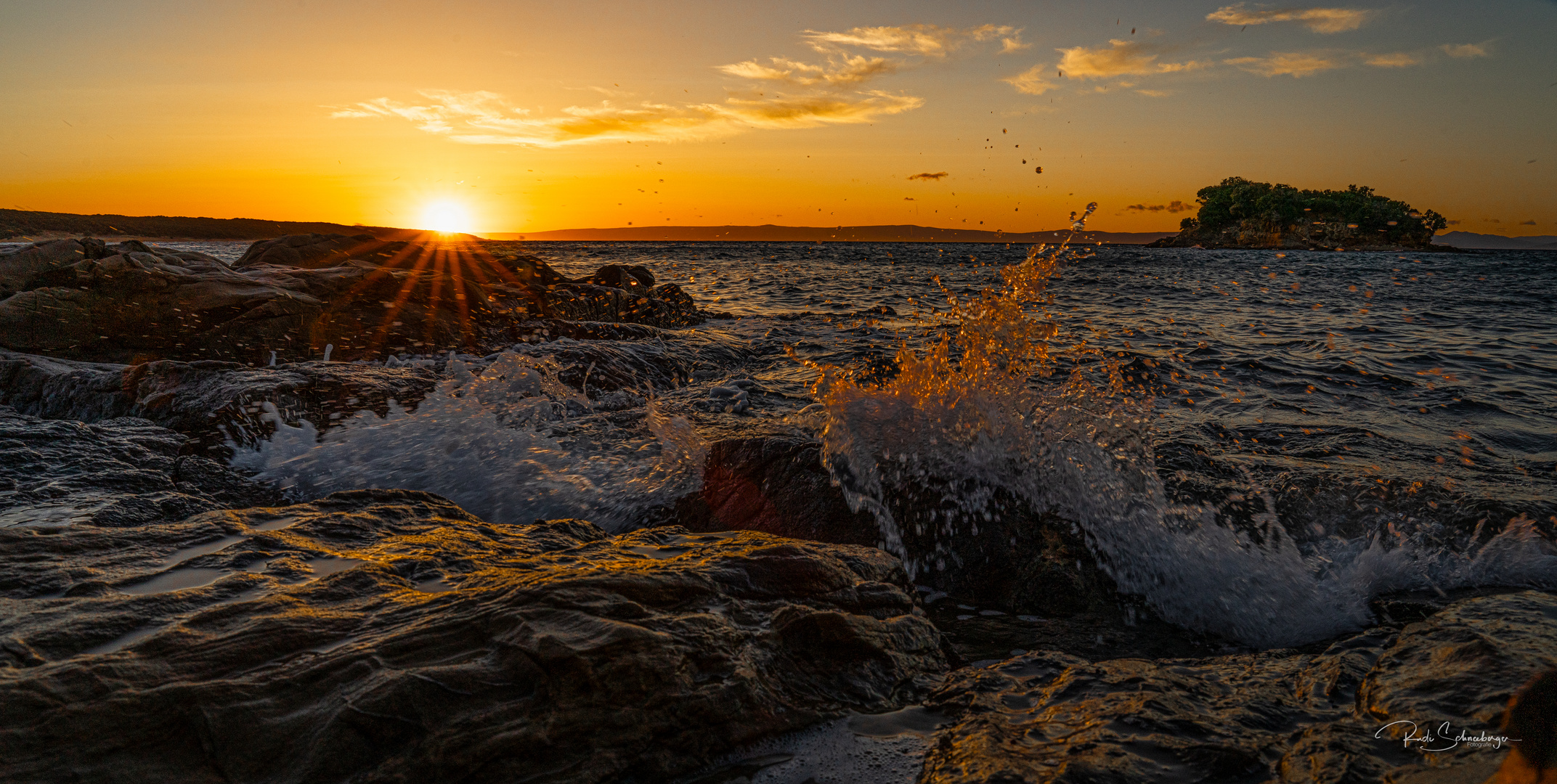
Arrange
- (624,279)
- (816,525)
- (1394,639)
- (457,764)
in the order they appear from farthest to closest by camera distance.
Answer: (624,279), (816,525), (1394,639), (457,764)

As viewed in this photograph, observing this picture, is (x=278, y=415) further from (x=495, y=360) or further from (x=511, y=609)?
(x=511, y=609)

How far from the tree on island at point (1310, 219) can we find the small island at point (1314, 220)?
0.26 ft

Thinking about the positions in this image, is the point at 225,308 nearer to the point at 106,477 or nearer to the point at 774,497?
the point at 106,477

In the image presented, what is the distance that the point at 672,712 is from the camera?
1896mm

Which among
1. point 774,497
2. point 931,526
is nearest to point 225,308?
point 774,497

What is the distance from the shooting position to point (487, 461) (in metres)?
5.04

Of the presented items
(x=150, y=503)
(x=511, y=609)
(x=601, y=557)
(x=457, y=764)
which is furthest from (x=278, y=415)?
(x=457, y=764)

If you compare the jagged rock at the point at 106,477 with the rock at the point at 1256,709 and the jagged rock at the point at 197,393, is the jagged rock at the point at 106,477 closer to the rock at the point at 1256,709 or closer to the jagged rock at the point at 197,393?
the jagged rock at the point at 197,393

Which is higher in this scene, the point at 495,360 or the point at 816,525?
the point at 495,360

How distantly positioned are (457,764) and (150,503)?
286 cm

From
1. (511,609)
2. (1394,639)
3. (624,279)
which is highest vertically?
(624,279)
